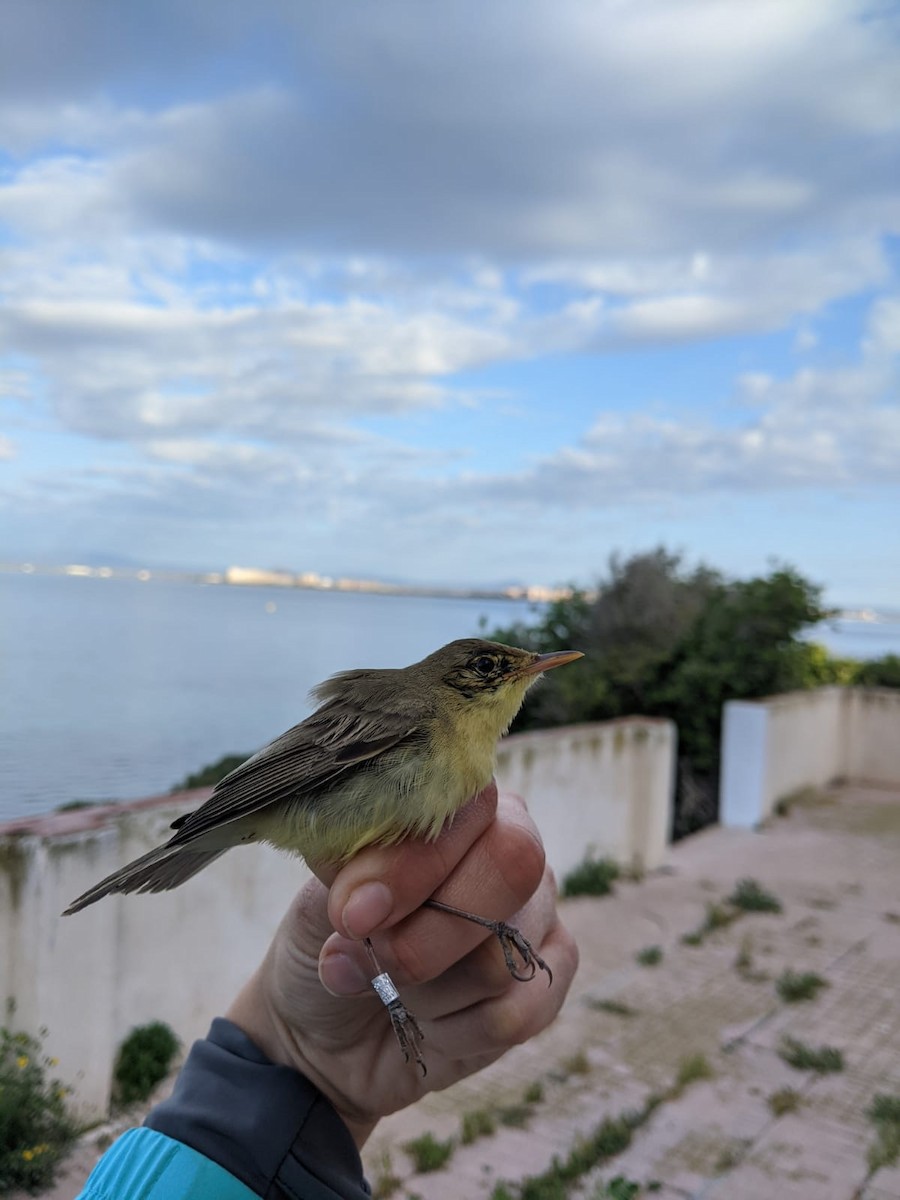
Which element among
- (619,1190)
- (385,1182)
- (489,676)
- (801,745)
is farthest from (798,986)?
(801,745)

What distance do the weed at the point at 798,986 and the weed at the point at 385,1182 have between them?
3.27 meters

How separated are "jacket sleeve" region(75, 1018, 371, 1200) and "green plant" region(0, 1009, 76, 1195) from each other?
7.48ft

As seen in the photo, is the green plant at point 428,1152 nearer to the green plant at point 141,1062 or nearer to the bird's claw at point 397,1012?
the green plant at point 141,1062

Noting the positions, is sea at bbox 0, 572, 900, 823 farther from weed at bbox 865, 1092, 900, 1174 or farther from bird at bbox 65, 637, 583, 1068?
weed at bbox 865, 1092, 900, 1174

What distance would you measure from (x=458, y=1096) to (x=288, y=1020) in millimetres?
3332

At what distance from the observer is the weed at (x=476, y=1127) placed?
4.80 meters

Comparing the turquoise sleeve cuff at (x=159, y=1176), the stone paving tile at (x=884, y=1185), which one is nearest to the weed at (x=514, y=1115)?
the stone paving tile at (x=884, y=1185)

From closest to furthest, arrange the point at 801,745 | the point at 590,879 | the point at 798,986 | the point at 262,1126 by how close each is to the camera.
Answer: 1. the point at 262,1126
2. the point at 798,986
3. the point at 590,879
4. the point at 801,745

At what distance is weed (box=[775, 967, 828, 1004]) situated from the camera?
6.65 metres

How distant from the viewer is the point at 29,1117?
13.5 ft

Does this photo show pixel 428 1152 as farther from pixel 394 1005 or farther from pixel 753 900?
pixel 753 900

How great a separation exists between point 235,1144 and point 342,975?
1.49 ft

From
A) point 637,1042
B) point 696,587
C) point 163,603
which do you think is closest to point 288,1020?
point 637,1042

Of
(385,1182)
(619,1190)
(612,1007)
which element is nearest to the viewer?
(619,1190)
